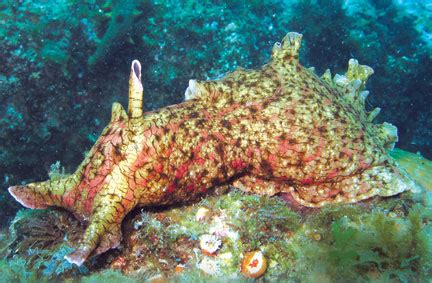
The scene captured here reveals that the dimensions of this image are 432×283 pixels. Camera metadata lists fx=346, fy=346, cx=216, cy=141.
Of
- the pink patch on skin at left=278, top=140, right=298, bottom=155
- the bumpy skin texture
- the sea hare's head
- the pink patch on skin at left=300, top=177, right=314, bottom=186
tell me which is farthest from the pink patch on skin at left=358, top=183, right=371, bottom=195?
the sea hare's head

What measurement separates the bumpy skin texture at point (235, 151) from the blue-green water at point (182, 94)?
1.10 ft

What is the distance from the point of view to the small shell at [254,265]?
3686mm

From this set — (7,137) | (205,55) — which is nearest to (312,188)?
(205,55)

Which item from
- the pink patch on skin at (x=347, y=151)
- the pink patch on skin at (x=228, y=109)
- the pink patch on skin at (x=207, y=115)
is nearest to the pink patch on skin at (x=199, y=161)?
the pink patch on skin at (x=207, y=115)

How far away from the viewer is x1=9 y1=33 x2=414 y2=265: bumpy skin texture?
3531 millimetres

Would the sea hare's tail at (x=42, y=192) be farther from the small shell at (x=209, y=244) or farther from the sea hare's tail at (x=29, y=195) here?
the small shell at (x=209, y=244)

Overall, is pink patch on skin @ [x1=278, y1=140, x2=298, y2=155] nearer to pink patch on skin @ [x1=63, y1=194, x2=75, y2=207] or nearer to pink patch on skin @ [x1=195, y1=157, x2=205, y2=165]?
pink patch on skin @ [x1=195, y1=157, x2=205, y2=165]

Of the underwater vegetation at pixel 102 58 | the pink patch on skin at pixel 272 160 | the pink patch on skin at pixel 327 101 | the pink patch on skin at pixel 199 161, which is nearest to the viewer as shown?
the pink patch on skin at pixel 199 161

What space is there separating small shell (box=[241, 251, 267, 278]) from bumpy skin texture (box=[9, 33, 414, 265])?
85 centimetres

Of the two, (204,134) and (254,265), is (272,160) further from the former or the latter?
(254,265)

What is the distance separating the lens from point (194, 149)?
3.84 m

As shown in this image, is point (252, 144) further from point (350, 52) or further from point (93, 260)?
point (350, 52)

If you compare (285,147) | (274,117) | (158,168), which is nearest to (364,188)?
(285,147)

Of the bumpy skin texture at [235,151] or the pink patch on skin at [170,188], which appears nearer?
the bumpy skin texture at [235,151]
